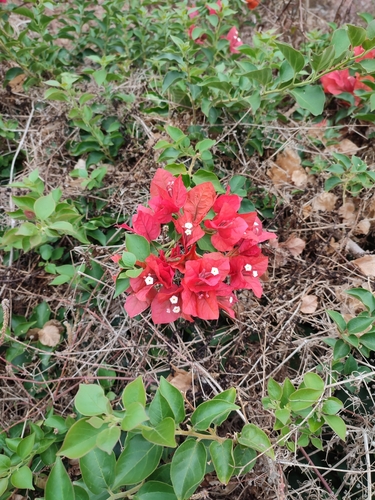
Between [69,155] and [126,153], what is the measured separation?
26 cm

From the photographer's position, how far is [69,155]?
168 cm

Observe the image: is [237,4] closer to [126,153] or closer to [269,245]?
[126,153]

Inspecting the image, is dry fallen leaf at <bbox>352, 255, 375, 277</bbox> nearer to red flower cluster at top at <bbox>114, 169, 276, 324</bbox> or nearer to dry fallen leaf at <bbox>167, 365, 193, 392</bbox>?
red flower cluster at top at <bbox>114, 169, 276, 324</bbox>

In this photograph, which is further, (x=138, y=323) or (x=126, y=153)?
(x=126, y=153)

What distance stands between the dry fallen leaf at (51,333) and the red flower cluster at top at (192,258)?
0.41 metres

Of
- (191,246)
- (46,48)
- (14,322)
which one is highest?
(46,48)

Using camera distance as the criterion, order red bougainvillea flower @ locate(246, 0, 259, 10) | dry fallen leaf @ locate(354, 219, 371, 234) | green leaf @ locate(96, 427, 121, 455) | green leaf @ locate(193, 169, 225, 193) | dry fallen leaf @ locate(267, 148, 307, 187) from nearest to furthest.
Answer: green leaf @ locate(96, 427, 121, 455) → green leaf @ locate(193, 169, 225, 193) → dry fallen leaf @ locate(354, 219, 371, 234) → dry fallen leaf @ locate(267, 148, 307, 187) → red bougainvillea flower @ locate(246, 0, 259, 10)

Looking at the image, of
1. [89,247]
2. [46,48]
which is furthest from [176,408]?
[46,48]

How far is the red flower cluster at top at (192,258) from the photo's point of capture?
936 mm

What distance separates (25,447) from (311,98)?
1.20 m

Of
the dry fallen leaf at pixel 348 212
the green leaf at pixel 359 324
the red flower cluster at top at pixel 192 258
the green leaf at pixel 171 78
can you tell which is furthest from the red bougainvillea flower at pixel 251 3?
the green leaf at pixel 359 324

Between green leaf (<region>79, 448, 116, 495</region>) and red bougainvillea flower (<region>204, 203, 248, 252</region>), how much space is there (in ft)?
1.71

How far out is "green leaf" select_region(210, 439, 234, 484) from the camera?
0.84m

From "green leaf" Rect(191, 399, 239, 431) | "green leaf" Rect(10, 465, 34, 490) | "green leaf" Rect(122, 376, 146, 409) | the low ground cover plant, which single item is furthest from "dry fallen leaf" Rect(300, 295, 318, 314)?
"green leaf" Rect(10, 465, 34, 490)
